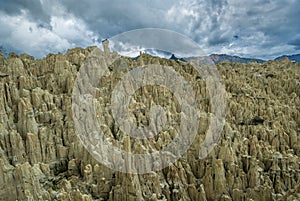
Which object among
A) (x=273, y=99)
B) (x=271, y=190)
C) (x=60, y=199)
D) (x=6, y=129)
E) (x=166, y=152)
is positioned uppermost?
(x=273, y=99)

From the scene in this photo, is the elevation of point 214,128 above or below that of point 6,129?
below

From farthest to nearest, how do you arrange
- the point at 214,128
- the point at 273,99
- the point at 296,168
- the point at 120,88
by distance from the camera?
the point at 273,99 < the point at 120,88 < the point at 214,128 < the point at 296,168

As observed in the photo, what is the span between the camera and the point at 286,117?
43.5 m

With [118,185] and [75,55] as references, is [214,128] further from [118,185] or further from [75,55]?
[75,55]

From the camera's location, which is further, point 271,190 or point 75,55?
point 75,55

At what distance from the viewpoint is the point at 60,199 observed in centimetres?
1972

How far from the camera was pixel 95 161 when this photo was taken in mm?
25328

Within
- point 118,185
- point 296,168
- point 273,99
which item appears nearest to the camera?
A: point 118,185

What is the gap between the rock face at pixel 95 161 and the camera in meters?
22.2

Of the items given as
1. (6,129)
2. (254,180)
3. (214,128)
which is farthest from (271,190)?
(6,129)

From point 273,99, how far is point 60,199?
155 feet

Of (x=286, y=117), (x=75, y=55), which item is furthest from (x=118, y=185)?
(x=286, y=117)

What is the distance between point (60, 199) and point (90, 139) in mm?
8170

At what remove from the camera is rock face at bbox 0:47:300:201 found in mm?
22234
